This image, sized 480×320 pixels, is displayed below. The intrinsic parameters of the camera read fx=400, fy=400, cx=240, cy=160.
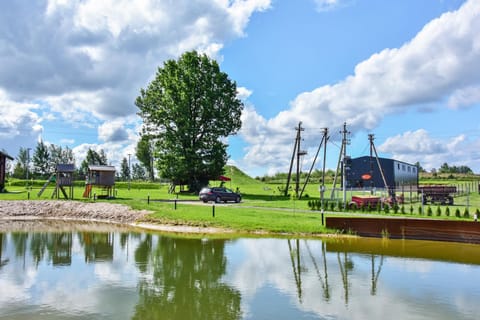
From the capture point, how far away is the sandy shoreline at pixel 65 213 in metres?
30.6

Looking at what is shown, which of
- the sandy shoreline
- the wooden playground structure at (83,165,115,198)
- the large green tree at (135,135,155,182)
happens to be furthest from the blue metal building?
the large green tree at (135,135,155,182)

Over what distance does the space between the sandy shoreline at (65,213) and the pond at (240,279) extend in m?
9.75

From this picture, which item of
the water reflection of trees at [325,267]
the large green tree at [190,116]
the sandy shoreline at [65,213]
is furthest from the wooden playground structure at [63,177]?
the water reflection of trees at [325,267]

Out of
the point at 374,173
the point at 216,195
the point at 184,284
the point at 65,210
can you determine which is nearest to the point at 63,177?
the point at 65,210

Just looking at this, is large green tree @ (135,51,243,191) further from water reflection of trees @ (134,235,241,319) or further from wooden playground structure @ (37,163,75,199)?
water reflection of trees @ (134,235,241,319)

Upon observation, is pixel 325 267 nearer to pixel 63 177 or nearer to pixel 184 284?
pixel 184 284

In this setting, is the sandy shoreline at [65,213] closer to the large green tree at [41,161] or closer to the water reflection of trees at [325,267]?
the water reflection of trees at [325,267]

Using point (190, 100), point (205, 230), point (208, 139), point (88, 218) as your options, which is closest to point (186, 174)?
point (208, 139)

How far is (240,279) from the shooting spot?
42.3ft

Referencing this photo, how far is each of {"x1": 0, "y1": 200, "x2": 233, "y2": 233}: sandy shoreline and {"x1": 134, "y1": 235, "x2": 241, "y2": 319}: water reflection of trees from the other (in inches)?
457

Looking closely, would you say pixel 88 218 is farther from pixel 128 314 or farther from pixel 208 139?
pixel 128 314

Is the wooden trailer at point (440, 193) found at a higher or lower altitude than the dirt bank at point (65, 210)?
higher

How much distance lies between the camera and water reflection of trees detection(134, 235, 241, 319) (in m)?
9.60

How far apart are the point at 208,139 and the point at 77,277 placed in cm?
3960
